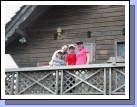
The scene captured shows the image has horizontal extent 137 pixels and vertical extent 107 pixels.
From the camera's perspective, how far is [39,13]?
39.1ft

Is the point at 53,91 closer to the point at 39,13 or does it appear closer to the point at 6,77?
the point at 6,77

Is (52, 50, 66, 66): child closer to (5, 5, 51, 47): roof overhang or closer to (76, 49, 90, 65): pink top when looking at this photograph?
(76, 49, 90, 65): pink top

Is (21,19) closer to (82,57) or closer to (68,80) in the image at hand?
(82,57)

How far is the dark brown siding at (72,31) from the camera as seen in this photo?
1127 centimetres

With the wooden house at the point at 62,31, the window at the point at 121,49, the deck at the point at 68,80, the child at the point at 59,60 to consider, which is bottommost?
the deck at the point at 68,80

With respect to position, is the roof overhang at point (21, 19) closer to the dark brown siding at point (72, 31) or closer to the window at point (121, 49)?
the dark brown siding at point (72, 31)

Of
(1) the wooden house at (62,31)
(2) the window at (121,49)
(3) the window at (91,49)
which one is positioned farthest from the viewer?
(3) the window at (91,49)

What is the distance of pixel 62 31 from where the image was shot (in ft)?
39.1

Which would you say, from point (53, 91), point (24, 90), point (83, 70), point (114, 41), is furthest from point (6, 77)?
point (114, 41)

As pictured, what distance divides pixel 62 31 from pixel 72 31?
0.96ft

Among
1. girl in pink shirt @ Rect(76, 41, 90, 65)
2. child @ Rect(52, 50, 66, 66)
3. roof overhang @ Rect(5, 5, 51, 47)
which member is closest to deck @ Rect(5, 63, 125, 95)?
child @ Rect(52, 50, 66, 66)

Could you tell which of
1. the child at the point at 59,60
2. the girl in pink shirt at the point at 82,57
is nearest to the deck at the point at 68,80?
the child at the point at 59,60

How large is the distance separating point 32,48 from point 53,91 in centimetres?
230

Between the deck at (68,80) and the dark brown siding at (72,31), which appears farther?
the dark brown siding at (72,31)
